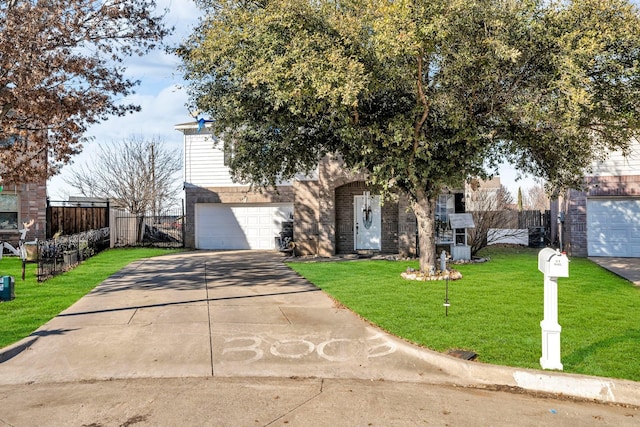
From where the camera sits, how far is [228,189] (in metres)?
22.4

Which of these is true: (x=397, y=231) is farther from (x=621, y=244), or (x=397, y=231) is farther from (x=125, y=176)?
(x=125, y=176)

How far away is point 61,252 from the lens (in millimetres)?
15031

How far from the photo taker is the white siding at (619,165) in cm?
1780

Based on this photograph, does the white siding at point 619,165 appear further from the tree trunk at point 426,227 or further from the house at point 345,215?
the tree trunk at point 426,227

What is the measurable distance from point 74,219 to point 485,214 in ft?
57.1

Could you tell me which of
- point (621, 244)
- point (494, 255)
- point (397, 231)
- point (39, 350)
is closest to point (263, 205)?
point (397, 231)

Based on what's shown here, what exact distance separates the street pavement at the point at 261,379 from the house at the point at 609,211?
13281 millimetres

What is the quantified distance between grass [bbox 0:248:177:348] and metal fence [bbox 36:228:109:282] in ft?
0.80

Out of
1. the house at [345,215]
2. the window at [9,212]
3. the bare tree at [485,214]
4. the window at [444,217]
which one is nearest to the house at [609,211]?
the bare tree at [485,214]

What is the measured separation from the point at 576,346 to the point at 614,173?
14.2m

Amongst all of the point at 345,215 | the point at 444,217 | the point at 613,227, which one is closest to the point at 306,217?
the point at 345,215

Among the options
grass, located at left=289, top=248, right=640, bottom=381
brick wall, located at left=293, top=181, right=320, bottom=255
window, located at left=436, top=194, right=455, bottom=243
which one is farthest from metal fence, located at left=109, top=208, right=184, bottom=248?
grass, located at left=289, top=248, right=640, bottom=381

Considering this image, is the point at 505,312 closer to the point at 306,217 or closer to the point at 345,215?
the point at 345,215

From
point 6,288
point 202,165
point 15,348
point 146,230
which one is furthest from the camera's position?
point 146,230
